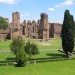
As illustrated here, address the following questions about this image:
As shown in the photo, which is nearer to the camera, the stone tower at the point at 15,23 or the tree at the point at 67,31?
the tree at the point at 67,31

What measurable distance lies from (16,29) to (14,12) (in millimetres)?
5733

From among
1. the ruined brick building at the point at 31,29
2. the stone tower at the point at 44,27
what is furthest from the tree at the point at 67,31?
the stone tower at the point at 44,27

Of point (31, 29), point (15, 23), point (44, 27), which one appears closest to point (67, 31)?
point (15, 23)

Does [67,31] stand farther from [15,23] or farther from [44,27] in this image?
[44,27]

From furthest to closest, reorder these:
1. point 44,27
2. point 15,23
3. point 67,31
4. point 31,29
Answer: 1. point 31,29
2. point 44,27
3. point 15,23
4. point 67,31

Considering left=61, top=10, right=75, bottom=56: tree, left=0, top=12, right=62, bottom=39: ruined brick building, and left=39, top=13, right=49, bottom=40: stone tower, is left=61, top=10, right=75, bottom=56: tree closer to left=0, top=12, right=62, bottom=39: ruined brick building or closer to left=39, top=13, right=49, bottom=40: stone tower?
left=0, top=12, right=62, bottom=39: ruined brick building

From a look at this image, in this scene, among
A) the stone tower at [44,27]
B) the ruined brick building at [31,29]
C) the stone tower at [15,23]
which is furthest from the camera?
the stone tower at [44,27]

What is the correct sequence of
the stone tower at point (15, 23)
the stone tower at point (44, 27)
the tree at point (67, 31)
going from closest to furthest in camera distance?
the tree at point (67, 31) < the stone tower at point (15, 23) < the stone tower at point (44, 27)

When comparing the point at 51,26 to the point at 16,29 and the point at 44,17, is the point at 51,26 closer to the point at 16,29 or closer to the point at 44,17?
the point at 44,17

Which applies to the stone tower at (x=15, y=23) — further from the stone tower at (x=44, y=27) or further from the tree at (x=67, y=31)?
the tree at (x=67, y=31)

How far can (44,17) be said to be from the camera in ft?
311

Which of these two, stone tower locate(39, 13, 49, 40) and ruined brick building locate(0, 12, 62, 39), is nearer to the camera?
ruined brick building locate(0, 12, 62, 39)

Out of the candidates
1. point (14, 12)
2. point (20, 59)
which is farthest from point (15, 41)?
point (14, 12)

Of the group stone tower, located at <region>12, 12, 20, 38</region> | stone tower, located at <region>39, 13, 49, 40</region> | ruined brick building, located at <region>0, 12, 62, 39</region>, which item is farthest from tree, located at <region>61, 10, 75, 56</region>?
stone tower, located at <region>39, 13, 49, 40</region>
